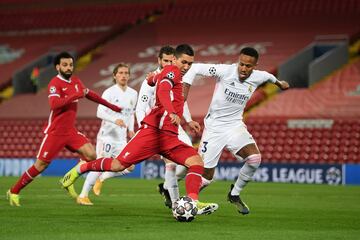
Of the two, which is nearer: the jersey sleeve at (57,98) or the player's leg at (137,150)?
the player's leg at (137,150)

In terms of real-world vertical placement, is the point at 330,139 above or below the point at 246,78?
below

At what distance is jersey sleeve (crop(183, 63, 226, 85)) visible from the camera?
31.4ft

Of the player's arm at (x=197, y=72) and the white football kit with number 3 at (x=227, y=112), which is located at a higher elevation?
the player's arm at (x=197, y=72)

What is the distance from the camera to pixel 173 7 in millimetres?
28062

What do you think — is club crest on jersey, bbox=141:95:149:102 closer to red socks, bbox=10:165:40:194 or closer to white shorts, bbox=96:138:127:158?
red socks, bbox=10:165:40:194

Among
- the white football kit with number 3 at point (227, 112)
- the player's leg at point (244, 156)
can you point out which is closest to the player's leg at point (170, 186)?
the white football kit with number 3 at point (227, 112)

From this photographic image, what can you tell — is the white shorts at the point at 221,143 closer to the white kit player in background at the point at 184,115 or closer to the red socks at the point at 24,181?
the white kit player in background at the point at 184,115

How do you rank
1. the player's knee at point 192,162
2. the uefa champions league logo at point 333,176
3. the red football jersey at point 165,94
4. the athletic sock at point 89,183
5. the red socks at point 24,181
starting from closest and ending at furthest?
the red football jersey at point 165,94
the player's knee at point 192,162
the red socks at point 24,181
the athletic sock at point 89,183
the uefa champions league logo at point 333,176

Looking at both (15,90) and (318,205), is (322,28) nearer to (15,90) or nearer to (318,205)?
(15,90)

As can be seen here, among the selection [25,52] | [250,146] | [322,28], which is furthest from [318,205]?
[25,52]

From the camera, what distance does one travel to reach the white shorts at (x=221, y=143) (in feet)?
32.7

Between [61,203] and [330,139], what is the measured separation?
1045cm

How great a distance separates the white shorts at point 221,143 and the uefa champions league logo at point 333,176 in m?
9.31

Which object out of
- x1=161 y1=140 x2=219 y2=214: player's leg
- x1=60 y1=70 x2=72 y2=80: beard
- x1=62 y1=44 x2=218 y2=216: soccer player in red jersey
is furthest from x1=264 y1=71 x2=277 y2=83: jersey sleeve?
x1=60 y1=70 x2=72 y2=80: beard
